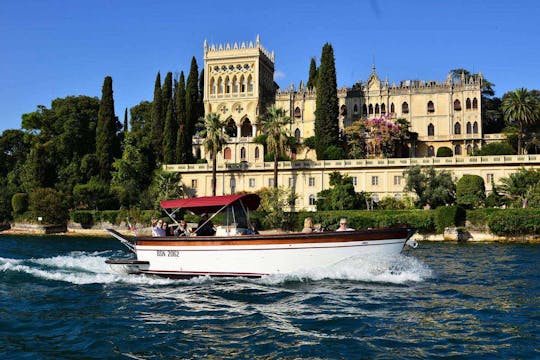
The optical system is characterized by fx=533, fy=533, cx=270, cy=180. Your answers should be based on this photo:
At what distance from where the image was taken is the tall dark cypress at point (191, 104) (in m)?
74.7

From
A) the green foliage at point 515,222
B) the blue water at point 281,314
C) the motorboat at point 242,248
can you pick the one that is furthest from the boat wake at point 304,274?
the green foliage at point 515,222

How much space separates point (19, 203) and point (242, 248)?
51907mm

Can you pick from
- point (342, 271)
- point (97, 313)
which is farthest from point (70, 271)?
point (342, 271)

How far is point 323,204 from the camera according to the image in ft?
189

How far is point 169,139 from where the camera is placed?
72438 millimetres

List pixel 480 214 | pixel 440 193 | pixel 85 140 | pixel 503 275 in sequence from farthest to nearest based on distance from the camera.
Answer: pixel 85 140
pixel 440 193
pixel 480 214
pixel 503 275

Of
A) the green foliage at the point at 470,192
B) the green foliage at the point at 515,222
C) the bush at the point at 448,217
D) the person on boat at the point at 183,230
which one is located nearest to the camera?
the person on boat at the point at 183,230

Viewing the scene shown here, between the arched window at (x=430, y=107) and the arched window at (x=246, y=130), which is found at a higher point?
the arched window at (x=430, y=107)

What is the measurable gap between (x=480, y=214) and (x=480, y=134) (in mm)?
29599

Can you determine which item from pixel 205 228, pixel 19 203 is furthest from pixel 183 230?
pixel 19 203

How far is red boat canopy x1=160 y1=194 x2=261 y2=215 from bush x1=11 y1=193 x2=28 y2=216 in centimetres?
4804

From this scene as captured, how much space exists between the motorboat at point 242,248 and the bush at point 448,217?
1131 inches

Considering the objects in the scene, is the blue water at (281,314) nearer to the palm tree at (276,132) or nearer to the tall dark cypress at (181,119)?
the palm tree at (276,132)

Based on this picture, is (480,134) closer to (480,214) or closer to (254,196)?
(480,214)
